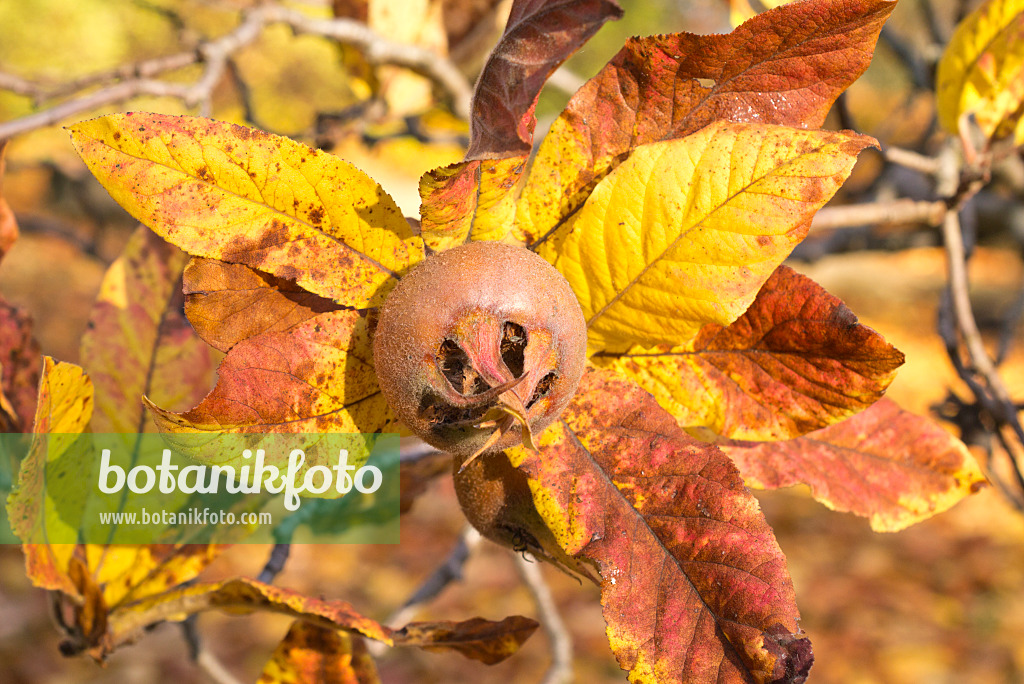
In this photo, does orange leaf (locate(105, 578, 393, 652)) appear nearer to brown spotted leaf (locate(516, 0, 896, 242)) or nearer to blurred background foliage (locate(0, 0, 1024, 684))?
brown spotted leaf (locate(516, 0, 896, 242))

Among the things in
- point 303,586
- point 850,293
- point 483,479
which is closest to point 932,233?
point 483,479

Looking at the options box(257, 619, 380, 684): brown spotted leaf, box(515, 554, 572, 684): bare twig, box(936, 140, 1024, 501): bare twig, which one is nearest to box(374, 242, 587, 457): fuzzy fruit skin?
box(257, 619, 380, 684): brown spotted leaf

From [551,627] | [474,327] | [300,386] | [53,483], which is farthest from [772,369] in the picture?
[551,627]

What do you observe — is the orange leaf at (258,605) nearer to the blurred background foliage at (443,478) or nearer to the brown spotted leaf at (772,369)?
the brown spotted leaf at (772,369)

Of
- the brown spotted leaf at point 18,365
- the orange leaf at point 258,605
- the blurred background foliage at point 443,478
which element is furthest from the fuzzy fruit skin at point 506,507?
the blurred background foliage at point 443,478

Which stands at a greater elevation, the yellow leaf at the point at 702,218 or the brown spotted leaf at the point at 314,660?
the yellow leaf at the point at 702,218

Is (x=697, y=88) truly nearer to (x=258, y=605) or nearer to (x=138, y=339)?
(x=258, y=605)
